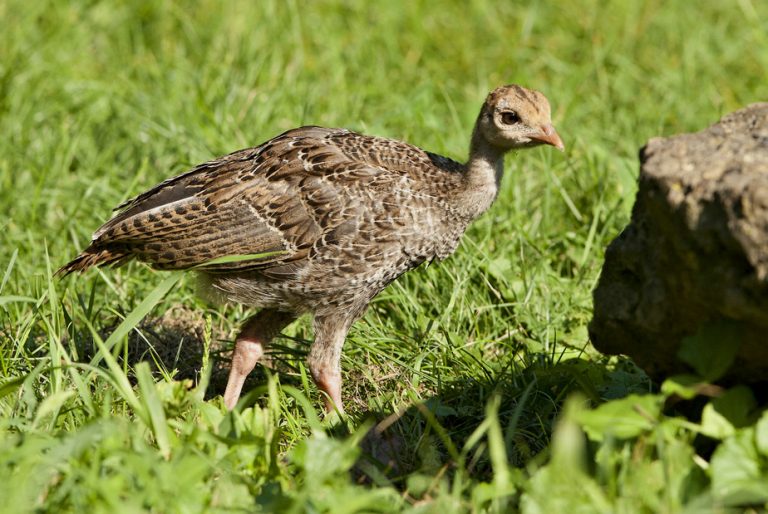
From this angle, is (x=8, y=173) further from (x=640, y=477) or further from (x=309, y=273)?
(x=640, y=477)

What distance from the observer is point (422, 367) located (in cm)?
522

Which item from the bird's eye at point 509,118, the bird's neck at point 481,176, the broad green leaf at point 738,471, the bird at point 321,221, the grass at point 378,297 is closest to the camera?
the broad green leaf at point 738,471

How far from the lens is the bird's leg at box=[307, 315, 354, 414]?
5020 mm

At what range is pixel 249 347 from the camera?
521 centimetres

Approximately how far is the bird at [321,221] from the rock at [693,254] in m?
1.08

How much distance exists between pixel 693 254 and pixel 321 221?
190 cm

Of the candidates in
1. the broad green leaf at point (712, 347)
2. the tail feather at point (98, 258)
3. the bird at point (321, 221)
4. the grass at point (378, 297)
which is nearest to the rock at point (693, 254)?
the broad green leaf at point (712, 347)

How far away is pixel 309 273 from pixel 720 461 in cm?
210

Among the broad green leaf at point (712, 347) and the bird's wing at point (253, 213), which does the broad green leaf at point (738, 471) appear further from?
the bird's wing at point (253, 213)

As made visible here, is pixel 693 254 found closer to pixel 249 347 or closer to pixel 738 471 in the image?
pixel 738 471

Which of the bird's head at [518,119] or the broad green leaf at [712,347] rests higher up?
the bird's head at [518,119]

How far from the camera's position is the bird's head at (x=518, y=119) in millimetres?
4953

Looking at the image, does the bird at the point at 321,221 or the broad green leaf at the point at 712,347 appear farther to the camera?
the bird at the point at 321,221

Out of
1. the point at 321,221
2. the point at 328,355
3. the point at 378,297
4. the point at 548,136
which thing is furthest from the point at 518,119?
the point at 328,355
